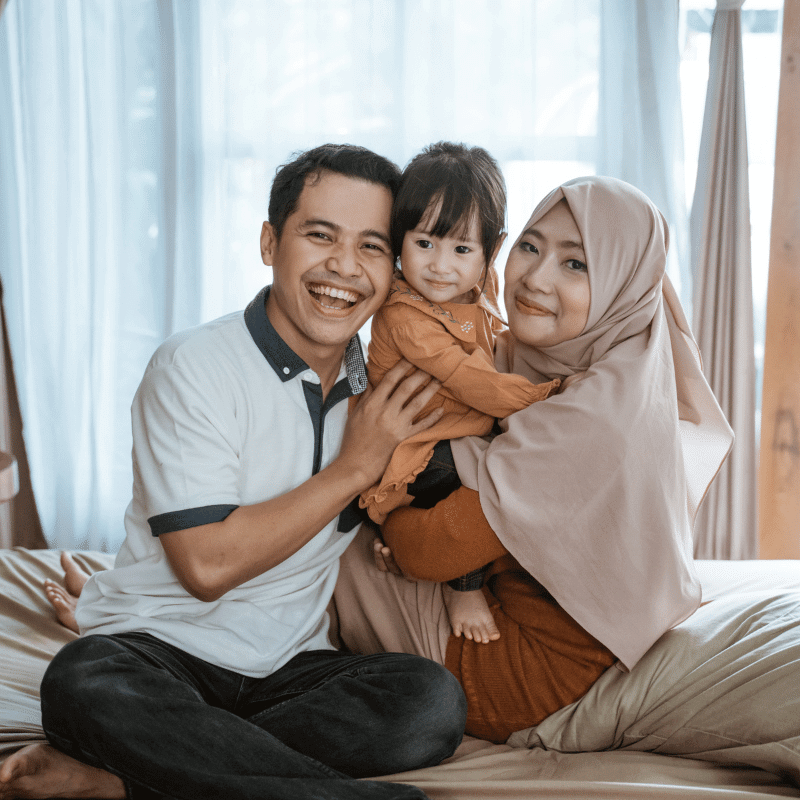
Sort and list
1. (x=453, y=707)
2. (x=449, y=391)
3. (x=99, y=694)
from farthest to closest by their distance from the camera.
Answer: (x=449, y=391) < (x=453, y=707) < (x=99, y=694)

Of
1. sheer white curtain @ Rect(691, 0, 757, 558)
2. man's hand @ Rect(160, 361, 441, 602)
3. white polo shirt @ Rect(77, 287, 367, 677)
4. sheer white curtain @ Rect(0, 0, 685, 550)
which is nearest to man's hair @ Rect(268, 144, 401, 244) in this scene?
white polo shirt @ Rect(77, 287, 367, 677)

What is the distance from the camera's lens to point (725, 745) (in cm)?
128

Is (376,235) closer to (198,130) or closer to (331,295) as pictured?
(331,295)

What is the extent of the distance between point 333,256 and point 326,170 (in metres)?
0.19

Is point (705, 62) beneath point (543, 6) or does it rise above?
beneath

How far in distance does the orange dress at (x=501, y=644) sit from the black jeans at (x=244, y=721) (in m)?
0.10

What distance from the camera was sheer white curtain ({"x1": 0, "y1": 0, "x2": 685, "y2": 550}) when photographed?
3.11 m

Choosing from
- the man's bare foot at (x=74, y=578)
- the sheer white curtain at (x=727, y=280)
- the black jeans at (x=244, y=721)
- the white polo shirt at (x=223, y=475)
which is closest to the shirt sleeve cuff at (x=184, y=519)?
the white polo shirt at (x=223, y=475)

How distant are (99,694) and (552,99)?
2.86 meters

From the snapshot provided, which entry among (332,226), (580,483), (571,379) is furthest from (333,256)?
(580,483)

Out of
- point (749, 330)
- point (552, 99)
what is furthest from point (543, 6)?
point (749, 330)

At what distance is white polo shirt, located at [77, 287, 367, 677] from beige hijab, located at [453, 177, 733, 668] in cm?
36

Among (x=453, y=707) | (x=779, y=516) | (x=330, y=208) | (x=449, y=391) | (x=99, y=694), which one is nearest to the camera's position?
(x=99, y=694)

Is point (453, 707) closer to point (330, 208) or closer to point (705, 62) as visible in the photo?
point (330, 208)
